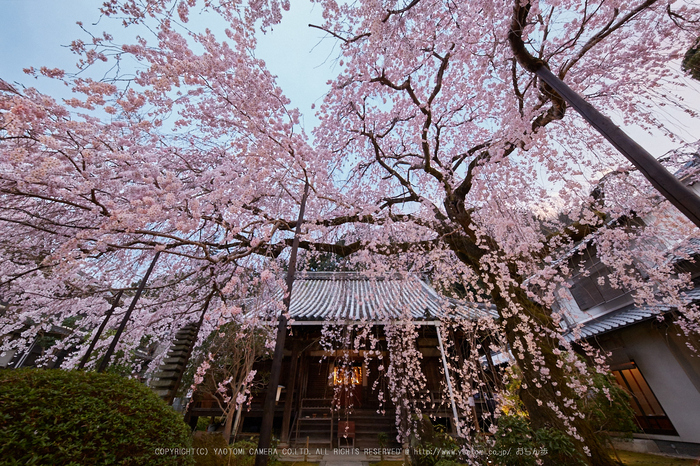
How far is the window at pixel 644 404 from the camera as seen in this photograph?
7.34 meters

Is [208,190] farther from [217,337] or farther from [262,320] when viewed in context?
[217,337]

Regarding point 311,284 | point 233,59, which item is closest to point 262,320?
point 311,284

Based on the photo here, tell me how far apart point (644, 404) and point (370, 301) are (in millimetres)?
9516

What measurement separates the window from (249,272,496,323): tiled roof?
5.29m

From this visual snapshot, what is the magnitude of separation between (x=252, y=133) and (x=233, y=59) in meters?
1.02

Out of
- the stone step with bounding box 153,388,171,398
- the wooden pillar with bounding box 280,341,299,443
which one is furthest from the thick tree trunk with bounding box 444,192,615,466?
the stone step with bounding box 153,388,171,398

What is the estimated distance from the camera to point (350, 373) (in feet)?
25.9

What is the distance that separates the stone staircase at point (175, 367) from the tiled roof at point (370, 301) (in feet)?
7.29

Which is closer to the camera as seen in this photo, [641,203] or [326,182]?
[641,203]

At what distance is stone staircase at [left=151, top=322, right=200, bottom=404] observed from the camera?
16.9 feet

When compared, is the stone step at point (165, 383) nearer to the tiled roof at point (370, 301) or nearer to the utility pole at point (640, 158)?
the tiled roof at point (370, 301)

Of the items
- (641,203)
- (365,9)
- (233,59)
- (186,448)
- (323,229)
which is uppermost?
(233,59)

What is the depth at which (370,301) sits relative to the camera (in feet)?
27.8

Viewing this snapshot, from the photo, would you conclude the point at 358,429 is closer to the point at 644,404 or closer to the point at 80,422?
the point at 80,422
